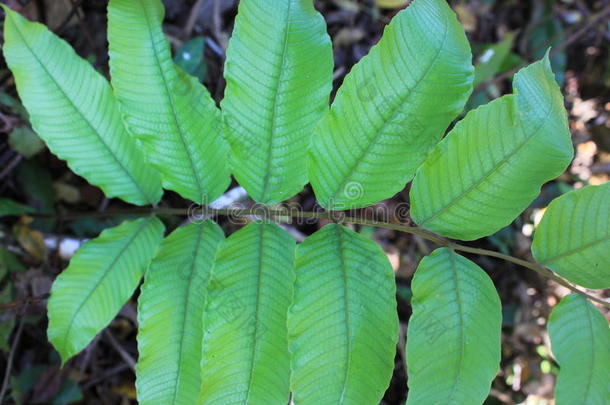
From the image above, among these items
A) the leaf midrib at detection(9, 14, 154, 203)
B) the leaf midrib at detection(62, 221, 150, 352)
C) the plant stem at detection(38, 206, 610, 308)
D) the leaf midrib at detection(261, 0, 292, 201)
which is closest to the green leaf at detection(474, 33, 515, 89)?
the plant stem at detection(38, 206, 610, 308)

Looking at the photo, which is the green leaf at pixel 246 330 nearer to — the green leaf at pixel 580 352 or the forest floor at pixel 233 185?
the green leaf at pixel 580 352

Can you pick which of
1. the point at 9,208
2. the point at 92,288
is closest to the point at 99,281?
the point at 92,288

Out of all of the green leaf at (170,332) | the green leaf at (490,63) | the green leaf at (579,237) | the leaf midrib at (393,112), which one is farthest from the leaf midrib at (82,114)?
the green leaf at (490,63)

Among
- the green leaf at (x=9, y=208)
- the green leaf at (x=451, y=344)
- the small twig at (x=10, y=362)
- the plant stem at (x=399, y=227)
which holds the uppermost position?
the plant stem at (x=399, y=227)

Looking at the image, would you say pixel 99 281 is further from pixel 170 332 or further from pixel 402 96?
pixel 402 96

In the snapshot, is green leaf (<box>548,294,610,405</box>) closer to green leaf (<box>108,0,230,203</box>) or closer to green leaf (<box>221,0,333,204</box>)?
green leaf (<box>221,0,333,204</box>)
